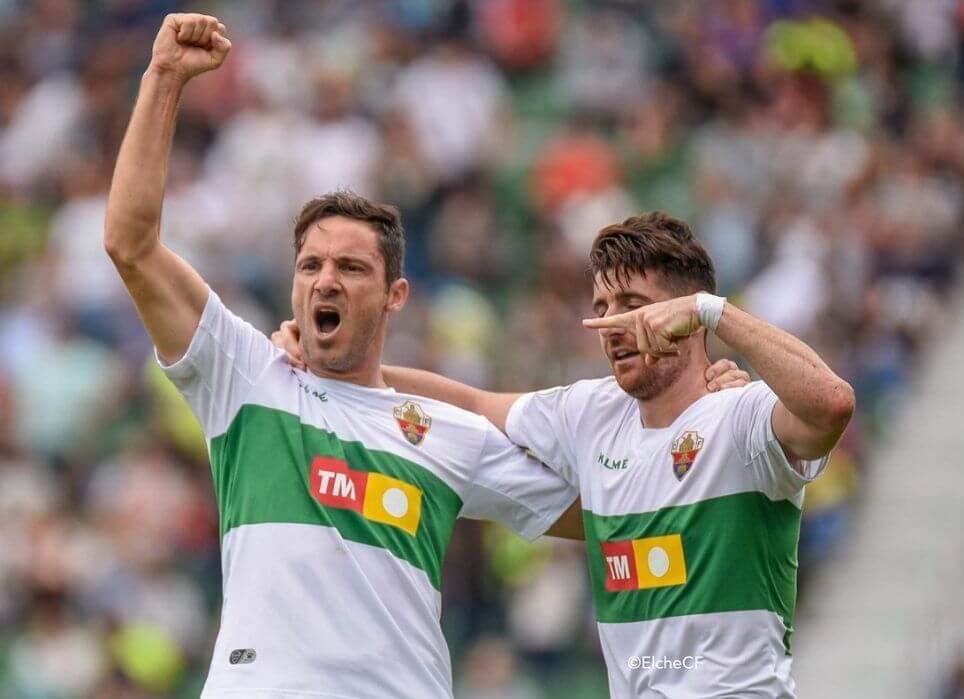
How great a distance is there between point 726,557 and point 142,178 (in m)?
2.14

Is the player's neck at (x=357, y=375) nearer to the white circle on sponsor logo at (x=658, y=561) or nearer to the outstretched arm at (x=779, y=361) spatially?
the outstretched arm at (x=779, y=361)

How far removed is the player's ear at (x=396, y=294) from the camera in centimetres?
652

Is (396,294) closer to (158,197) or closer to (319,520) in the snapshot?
(319,520)

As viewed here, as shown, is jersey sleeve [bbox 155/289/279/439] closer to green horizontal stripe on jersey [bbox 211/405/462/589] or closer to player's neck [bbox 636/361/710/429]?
green horizontal stripe on jersey [bbox 211/405/462/589]

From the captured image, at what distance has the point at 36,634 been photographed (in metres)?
12.3

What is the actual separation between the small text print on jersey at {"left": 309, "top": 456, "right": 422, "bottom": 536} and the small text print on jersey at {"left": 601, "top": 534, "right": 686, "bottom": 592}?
0.66 metres

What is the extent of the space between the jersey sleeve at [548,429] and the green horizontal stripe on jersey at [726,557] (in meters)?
0.55

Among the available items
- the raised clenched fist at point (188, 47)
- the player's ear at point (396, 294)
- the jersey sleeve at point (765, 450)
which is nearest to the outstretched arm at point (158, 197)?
the raised clenched fist at point (188, 47)

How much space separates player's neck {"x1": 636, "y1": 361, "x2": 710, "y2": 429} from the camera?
6297 millimetres

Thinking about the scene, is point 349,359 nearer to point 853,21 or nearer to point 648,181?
point 648,181

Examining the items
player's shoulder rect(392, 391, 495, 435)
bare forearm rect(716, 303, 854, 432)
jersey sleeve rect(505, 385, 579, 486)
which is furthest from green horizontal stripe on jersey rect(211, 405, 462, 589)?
bare forearm rect(716, 303, 854, 432)

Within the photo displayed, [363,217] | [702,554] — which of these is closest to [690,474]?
[702,554]

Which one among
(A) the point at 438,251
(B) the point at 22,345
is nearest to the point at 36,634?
(B) the point at 22,345

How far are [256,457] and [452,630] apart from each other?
5.93m
